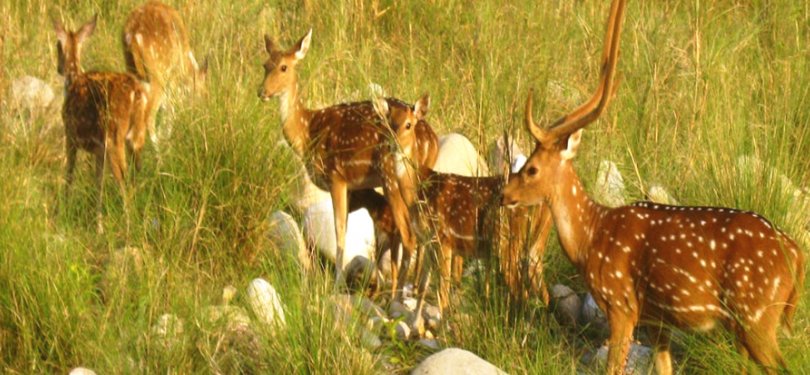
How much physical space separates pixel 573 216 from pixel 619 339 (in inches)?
25.3

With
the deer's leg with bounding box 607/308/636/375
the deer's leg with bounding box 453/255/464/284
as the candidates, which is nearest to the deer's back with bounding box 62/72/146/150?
the deer's leg with bounding box 453/255/464/284

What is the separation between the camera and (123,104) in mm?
9148

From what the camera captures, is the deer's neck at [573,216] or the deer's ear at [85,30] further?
the deer's ear at [85,30]

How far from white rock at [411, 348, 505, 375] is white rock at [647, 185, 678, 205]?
8.27ft

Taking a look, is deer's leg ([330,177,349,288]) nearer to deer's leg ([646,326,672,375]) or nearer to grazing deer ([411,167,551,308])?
grazing deer ([411,167,551,308])

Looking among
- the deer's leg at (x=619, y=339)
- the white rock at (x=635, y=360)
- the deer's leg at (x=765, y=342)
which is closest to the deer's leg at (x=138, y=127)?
the white rock at (x=635, y=360)

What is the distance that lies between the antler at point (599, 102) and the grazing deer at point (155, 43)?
4255mm

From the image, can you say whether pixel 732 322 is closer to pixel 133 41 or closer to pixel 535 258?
pixel 535 258

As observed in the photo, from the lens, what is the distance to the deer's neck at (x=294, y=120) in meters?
9.17

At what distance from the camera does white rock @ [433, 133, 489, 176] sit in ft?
29.8

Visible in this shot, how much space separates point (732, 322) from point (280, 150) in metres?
3.29

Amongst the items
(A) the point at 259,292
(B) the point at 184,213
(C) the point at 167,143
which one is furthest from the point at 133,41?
(A) the point at 259,292

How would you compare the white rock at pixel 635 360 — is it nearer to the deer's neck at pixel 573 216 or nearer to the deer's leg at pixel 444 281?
the deer's neck at pixel 573 216

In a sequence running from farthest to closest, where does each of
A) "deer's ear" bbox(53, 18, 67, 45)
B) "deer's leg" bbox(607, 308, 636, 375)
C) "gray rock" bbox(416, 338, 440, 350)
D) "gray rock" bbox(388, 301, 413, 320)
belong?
1. "deer's ear" bbox(53, 18, 67, 45)
2. "gray rock" bbox(388, 301, 413, 320)
3. "gray rock" bbox(416, 338, 440, 350)
4. "deer's leg" bbox(607, 308, 636, 375)
